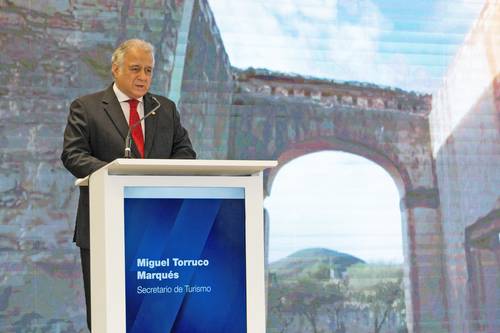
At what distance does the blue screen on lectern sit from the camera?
90.7 inches

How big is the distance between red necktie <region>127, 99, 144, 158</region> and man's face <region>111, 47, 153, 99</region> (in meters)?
0.05

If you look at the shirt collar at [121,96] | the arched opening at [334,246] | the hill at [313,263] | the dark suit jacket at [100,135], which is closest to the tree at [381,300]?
the arched opening at [334,246]

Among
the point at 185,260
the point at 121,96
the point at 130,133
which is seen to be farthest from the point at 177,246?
the point at 121,96

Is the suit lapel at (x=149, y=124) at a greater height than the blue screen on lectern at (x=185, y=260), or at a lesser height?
greater

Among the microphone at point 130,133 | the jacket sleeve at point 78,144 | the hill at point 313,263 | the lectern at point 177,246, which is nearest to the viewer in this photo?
the lectern at point 177,246

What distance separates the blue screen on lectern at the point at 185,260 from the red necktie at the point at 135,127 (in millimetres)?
465

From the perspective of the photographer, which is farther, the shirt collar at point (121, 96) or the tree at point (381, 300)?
the tree at point (381, 300)

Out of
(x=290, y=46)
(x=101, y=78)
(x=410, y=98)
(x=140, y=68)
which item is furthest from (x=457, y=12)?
(x=140, y=68)

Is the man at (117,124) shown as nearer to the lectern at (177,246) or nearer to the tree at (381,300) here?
the lectern at (177,246)

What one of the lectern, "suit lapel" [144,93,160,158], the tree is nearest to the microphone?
"suit lapel" [144,93,160,158]

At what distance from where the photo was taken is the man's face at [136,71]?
274 cm

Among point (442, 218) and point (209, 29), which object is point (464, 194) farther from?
point (209, 29)

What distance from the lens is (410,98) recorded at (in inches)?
213

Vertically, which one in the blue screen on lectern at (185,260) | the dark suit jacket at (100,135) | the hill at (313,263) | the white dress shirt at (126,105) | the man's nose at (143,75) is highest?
the man's nose at (143,75)
